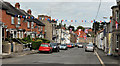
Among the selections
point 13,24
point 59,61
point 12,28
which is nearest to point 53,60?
point 59,61

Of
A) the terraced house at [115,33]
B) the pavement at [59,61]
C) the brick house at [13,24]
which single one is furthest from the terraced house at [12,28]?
the terraced house at [115,33]

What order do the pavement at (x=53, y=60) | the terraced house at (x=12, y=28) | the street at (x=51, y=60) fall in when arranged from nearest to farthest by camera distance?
the pavement at (x=53, y=60) < the street at (x=51, y=60) < the terraced house at (x=12, y=28)

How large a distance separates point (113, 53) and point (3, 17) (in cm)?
1669

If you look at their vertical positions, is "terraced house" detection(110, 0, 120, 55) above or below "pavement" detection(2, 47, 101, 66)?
above

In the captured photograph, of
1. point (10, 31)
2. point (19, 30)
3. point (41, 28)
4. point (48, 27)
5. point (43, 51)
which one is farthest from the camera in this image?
point (48, 27)

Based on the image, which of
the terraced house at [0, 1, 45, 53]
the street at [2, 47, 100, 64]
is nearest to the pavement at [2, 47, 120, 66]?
the street at [2, 47, 100, 64]

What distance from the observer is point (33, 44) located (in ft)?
120

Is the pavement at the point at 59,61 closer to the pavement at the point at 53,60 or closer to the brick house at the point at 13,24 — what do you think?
the pavement at the point at 53,60

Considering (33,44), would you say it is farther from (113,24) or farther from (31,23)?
(113,24)

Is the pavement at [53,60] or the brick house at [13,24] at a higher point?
the brick house at [13,24]

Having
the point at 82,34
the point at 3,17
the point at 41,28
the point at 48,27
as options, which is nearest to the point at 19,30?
the point at 3,17

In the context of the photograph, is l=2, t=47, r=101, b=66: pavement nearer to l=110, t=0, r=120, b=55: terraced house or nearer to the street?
the street

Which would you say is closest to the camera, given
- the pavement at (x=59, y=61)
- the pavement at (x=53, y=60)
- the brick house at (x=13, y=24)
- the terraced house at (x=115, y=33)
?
the pavement at (x=59, y=61)

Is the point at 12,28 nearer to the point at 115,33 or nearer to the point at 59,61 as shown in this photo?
the point at 115,33
